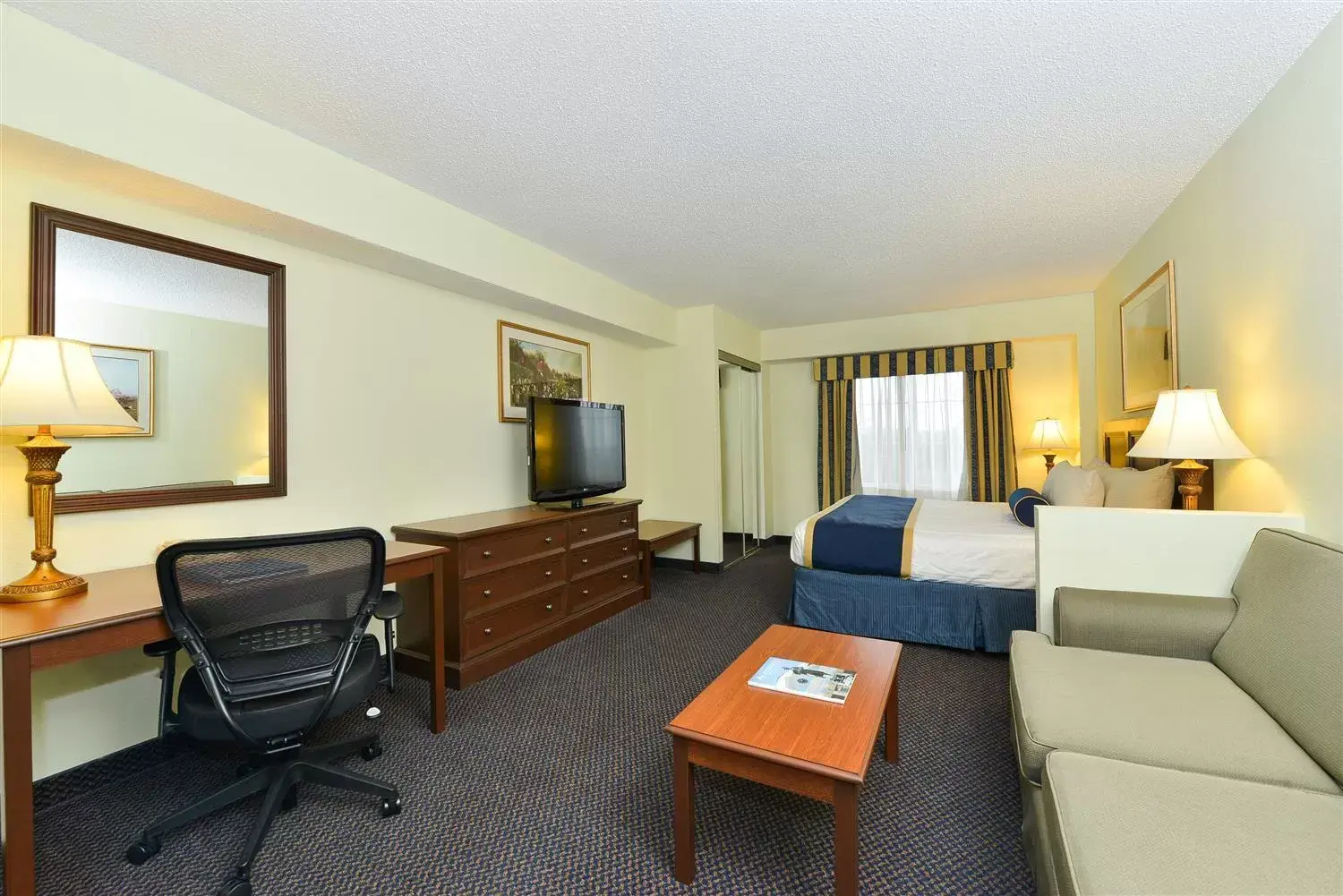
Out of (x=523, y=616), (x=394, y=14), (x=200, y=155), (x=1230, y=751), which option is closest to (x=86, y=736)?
(x=523, y=616)

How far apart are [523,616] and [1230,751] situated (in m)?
2.83

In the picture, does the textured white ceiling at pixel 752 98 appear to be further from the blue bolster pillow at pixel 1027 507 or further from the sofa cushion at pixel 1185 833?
the sofa cushion at pixel 1185 833

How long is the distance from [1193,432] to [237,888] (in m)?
3.48

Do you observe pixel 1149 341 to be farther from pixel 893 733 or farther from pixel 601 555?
pixel 601 555

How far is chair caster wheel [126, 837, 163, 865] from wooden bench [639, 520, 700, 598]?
9.55 ft

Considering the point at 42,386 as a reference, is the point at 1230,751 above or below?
below

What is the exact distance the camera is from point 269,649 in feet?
5.44

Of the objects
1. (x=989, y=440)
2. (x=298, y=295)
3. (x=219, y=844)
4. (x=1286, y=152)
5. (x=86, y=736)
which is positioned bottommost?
(x=219, y=844)

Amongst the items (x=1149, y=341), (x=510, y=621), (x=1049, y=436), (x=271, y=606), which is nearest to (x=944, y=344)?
(x=1049, y=436)

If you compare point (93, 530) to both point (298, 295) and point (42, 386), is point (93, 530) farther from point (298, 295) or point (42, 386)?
point (298, 295)

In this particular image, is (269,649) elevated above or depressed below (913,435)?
below

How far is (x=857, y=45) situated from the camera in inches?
70.7

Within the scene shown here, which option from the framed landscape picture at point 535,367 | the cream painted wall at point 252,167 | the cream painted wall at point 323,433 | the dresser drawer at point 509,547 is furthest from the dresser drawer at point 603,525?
the cream painted wall at point 252,167

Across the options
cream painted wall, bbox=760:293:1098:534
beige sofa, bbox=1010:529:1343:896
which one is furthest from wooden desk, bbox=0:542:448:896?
cream painted wall, bbox=760:293:1098:534
